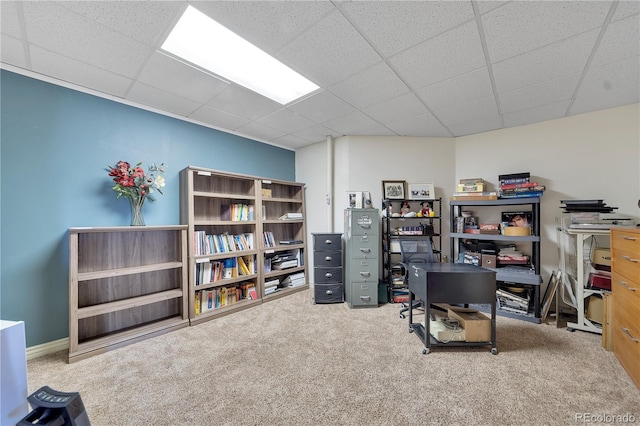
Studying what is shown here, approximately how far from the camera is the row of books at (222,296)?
9.14 ft

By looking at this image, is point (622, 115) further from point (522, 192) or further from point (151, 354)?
point (151, 354)

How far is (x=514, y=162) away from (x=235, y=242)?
3.92 m

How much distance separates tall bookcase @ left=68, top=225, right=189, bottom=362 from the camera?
2033 mm

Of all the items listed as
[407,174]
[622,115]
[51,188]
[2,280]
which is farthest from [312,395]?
[622,115]

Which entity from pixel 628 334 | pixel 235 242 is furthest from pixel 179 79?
pixel 628 334

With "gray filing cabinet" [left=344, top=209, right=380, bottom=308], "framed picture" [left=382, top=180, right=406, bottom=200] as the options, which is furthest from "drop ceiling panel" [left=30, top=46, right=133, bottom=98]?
"framed picture" [left=382, top=180, right=406, bottom=200]

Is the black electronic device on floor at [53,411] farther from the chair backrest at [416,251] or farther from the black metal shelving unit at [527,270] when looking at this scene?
the black metal shelving unit at [527,270]

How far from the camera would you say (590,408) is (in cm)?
144

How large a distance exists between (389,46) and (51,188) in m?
3.09

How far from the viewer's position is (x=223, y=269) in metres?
3.02

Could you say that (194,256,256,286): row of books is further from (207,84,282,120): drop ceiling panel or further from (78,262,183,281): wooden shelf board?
(207,84,282,120): drop ceiling panel

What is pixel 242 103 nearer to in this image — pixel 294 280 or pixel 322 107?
pixel 322 107

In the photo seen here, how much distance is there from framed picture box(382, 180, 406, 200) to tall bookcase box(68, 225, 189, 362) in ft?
8.91

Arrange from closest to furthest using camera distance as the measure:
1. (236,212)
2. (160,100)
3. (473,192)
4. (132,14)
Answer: (132,14), (160,100), (473,192), (236,212)
